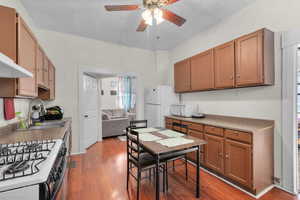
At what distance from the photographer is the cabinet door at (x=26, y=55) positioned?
1.21 m

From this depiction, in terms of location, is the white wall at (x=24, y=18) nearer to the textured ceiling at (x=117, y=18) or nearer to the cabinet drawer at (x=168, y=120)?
the textured ceiling at (x=117, y=18)

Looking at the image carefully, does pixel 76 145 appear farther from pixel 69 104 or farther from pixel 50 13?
pixel 50 13

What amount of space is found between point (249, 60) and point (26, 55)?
9.11 feet

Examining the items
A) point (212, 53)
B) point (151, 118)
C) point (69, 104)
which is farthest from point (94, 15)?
point (151, 118)

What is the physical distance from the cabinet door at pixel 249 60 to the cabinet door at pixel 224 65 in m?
0.10

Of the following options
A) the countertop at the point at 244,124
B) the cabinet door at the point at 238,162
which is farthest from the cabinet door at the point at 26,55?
the cabinet door at the point at 238,162

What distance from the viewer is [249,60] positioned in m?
2.10

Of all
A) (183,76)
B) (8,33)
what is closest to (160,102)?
(183,76)

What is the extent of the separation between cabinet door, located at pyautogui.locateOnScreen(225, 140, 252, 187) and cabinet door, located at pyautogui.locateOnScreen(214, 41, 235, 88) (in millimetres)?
983

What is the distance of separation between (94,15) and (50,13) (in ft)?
2.52

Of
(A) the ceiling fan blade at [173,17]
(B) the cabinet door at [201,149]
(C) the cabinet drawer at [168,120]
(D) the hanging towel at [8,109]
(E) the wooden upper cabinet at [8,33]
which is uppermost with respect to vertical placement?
(A) the ceiling fan blade at [173,17]

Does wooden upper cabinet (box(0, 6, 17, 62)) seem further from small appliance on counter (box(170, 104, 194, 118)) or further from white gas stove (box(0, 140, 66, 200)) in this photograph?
small appliance on counter (box(170, 104, 194, 118))

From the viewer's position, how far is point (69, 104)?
337cm

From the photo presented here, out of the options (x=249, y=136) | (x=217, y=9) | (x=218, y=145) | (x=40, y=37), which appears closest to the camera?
(x=249, y=136)
